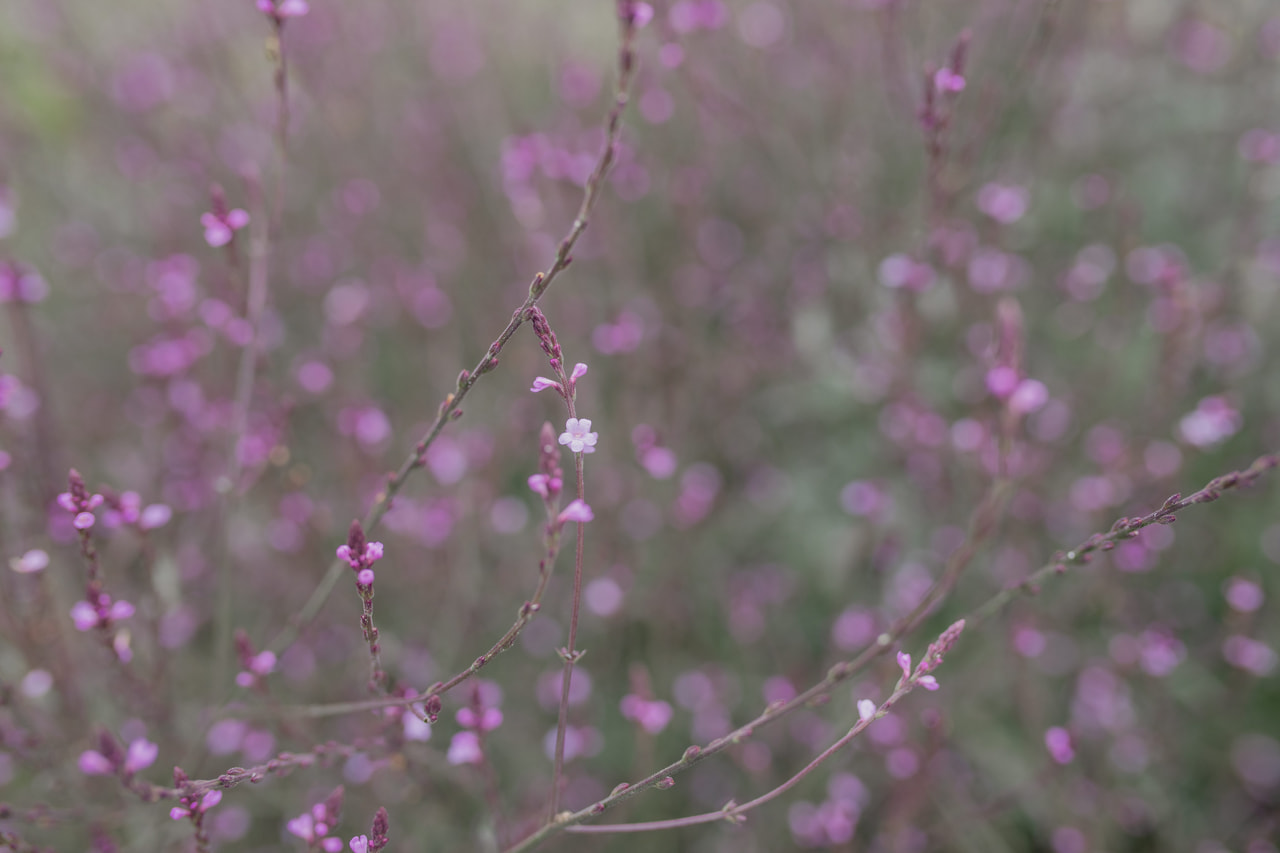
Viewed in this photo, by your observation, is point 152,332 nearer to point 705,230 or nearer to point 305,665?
point 305,665

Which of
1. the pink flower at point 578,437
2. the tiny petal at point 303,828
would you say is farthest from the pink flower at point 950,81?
the tiny petal at point 303,828

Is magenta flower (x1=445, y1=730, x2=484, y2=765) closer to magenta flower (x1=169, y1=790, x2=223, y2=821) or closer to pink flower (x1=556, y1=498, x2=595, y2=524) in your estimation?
magenta flower (x1=169, y1=790, x2=223, y2=821)

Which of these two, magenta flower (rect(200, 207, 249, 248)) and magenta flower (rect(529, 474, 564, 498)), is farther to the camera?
magenta flower (rect(200, 207, 249, 248))

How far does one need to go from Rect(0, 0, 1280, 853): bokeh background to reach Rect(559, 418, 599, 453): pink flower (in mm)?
697

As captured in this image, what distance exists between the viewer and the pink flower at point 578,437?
3.70 ft

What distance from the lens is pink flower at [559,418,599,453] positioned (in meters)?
1.13

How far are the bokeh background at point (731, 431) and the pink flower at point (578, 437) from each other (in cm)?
70

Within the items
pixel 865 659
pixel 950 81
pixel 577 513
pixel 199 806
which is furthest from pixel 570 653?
pixel 950 81

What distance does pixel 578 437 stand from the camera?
116 centimetres

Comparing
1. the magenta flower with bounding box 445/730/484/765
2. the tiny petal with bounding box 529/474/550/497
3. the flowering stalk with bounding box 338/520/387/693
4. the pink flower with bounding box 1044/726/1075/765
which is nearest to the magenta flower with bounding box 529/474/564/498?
the tiny petal with bounding box 529/474/550/497

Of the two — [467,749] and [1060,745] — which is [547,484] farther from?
[1060,745]

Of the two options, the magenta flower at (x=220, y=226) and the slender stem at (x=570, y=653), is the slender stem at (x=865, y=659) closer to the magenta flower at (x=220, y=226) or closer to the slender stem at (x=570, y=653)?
the slender stem at (x=570, y=653)

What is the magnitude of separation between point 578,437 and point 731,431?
199 cm

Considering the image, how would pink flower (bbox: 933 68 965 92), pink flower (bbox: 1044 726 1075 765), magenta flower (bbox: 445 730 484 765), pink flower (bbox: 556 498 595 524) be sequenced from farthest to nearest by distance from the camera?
pink flower (bbox: 933 68 965 92), pink flower (bbox: 1044 726 1075 765), magenta flower (bbox: 445 730 484 765), pink flower (bbox: 556 498 595 524)
